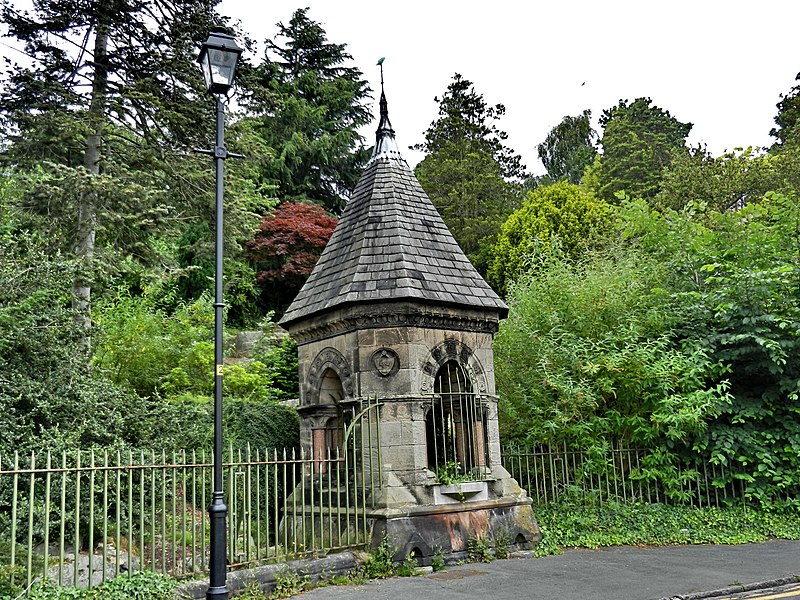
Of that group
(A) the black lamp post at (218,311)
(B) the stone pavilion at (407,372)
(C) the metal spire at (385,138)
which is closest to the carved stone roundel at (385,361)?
(B) the stone pavilion at (407,372)

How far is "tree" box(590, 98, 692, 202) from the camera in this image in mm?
32656

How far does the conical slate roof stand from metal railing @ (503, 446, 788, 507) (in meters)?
3.09

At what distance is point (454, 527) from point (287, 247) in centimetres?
1598

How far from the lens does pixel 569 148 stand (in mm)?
42031

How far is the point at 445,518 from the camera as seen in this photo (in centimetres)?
902

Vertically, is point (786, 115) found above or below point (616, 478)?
above

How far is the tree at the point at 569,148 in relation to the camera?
40.3 meters

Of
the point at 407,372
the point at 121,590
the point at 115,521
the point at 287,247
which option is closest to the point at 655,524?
the point at 407,372

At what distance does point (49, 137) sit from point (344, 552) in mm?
9240

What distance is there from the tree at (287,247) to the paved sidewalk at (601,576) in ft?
51.1

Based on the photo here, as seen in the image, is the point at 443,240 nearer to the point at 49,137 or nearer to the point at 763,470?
the point at 763,470

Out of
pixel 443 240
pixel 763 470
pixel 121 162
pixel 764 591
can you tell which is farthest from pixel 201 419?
pixel 763 470

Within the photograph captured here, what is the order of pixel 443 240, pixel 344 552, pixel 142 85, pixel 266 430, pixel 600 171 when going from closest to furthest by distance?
1. pixel 344 552
2. pixel 443 240
3. pixel 266 430
4. pixel 142 85
5. pixel 600 171

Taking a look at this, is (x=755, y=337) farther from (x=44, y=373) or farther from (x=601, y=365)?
(x=44, y=373)
